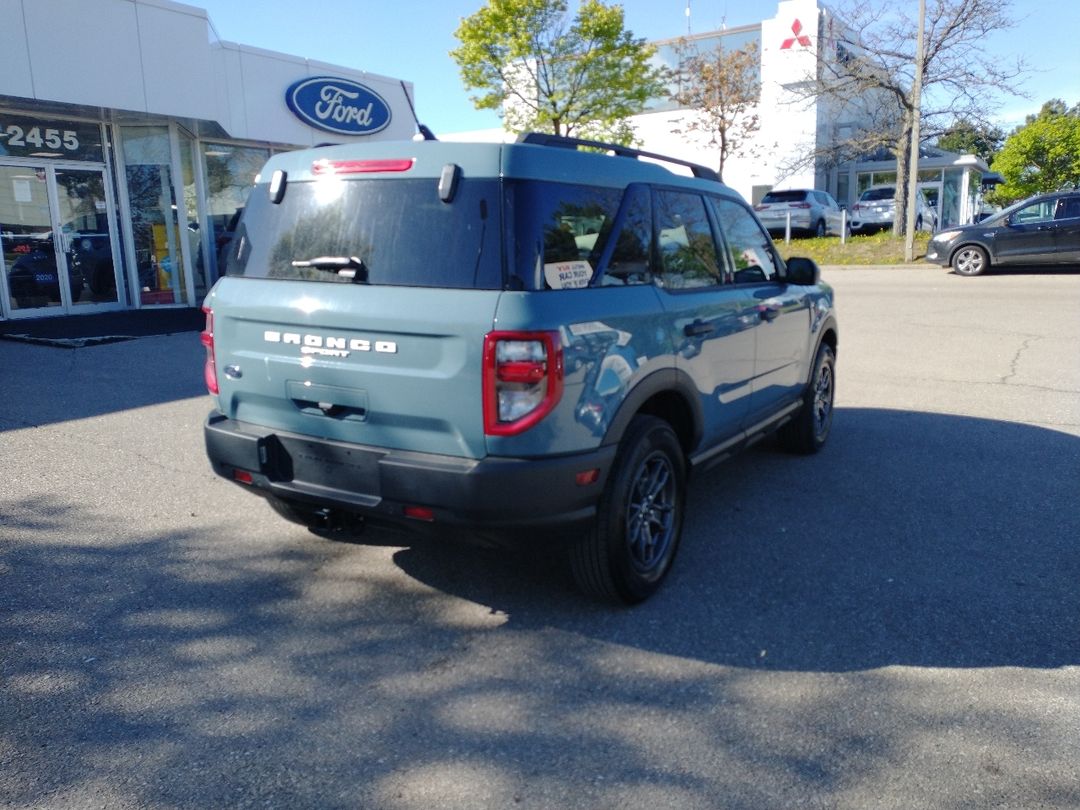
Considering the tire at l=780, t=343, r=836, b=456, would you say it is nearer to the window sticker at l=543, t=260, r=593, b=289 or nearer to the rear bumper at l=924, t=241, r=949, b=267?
the window sticker at l=543, t=260, r=593, b=289

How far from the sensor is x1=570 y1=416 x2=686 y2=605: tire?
3699mm

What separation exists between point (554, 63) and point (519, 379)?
89.3 feet

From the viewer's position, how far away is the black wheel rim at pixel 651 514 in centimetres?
394

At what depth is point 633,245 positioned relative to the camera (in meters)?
4.02

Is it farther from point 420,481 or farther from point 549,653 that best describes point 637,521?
point 420,481

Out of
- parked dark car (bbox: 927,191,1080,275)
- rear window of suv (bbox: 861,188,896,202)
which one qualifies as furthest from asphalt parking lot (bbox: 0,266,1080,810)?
rear window of suv (bbox: 861,188,896,202)

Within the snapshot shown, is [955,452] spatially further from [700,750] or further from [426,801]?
[426,801]

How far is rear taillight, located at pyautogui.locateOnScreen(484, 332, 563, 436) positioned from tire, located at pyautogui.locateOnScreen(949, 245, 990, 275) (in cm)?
1885

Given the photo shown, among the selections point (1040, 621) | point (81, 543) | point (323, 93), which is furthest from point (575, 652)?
point (323, 93)

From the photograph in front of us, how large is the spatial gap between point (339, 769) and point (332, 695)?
0.46 m

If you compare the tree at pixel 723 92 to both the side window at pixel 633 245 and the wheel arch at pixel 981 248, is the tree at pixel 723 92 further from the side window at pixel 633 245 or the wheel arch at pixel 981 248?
the side window at pixel 633 245

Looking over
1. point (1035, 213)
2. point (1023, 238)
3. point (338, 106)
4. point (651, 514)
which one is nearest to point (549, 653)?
point (651, 514)

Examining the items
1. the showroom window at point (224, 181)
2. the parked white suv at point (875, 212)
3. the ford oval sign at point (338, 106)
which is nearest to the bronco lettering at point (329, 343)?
the showroom window at point (224, 181)

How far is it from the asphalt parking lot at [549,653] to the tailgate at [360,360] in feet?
2.87
